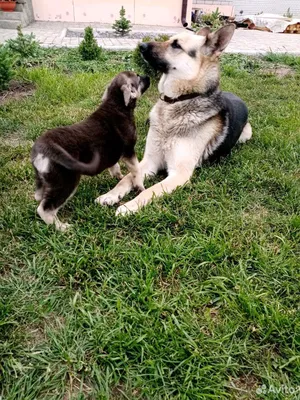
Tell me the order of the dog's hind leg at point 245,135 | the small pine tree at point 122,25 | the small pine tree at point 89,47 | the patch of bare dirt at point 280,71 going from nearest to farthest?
the dog's hind leg at point 245,135
the small pine tree at point 89,47
the patch of bare dirt at point 280,71
the small pine tree at point 122,25

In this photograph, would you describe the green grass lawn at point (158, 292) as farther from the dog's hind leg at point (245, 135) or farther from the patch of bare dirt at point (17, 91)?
the patch of bare dirt at point (17, 91)

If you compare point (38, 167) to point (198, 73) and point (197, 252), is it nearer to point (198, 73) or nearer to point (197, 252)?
point (197, 252)

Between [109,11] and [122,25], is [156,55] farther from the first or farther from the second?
[109,11]

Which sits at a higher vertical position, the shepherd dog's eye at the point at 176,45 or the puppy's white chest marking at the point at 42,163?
the shepherd dog's eye at the point at 176,45

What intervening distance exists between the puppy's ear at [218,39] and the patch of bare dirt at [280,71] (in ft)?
14.6

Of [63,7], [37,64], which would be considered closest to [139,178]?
[37,64]

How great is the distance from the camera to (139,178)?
312 cm

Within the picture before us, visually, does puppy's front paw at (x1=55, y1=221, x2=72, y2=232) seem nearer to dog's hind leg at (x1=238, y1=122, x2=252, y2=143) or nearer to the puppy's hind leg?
the puppy's hind leg

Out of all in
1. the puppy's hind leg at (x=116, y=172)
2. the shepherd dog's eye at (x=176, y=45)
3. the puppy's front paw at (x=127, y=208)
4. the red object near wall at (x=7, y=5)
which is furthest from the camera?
the red object near wall at (x=7, y=5)

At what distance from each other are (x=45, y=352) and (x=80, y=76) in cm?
532

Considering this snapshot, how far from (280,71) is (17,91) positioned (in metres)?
5.89

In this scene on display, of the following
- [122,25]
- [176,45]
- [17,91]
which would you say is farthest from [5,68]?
[122,25]

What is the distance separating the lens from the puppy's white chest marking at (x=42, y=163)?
90.5 inches

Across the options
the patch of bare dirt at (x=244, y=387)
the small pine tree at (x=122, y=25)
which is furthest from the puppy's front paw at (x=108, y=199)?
the small pine tree at (x=122, y=25)
